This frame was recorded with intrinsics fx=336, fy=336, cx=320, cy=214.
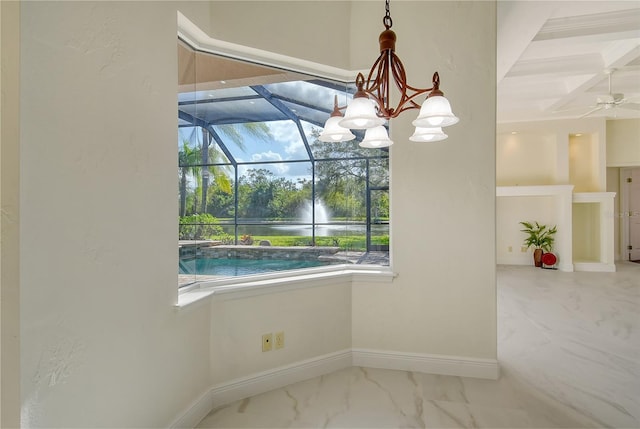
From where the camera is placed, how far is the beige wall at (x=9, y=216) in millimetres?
966

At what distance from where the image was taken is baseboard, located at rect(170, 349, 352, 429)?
75.7 inches

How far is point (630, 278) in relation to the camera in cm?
615

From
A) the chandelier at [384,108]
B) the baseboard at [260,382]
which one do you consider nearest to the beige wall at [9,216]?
the baseboard at [260,382]

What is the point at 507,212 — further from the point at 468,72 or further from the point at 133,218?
the point at 133,218

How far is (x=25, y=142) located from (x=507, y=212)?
28.2 ft

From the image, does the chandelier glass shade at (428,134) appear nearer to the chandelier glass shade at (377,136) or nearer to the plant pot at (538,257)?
the chandelier glass shade at (377,136)

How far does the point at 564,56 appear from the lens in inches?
183

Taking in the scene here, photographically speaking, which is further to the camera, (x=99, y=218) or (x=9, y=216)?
(x=99, y=218)

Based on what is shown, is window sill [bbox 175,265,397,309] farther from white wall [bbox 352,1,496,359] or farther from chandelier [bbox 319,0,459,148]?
chandelier [bbox 319,0,459,148]

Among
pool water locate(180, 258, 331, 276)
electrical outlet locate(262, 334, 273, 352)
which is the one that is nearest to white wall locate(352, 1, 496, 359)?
pool water locate(180, 258, 331, 276)

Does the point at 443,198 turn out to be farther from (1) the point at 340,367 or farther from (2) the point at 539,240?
(2) the point at 539,240

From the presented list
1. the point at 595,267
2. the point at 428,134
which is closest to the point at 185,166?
the point at 428,134

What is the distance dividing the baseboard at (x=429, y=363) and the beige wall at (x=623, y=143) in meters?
7.77

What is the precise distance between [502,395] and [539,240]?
632 cm
